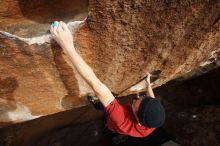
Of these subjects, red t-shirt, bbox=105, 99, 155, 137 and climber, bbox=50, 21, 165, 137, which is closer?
climber, bbox=50, 21, 165, 137

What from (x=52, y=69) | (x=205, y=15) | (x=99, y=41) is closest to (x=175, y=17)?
(x=205, y=15)

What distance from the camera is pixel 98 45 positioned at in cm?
200

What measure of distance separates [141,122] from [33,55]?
781 mm

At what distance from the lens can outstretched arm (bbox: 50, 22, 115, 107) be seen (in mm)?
1721

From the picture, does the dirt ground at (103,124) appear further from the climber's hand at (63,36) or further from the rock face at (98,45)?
the climber's hand at (63,36)

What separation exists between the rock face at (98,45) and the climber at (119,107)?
0.37 ft

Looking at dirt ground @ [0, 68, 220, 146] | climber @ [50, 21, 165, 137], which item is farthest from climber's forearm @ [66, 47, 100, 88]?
dirt ground @ [0, 68, 220, 146]

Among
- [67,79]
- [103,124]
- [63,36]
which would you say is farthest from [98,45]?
[103,124]

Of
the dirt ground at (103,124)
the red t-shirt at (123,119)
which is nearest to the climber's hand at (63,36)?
the red t-shirt at (123,119)

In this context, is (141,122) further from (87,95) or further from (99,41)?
(87,95)

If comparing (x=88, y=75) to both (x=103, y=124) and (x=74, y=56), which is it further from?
(x=103, y=124)

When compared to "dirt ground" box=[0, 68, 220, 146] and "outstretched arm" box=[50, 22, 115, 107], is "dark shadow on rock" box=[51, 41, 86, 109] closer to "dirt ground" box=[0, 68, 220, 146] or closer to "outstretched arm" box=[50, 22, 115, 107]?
"outstretched arm" box=[50, 22, 115, 107]

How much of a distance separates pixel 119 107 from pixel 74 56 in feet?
1.55

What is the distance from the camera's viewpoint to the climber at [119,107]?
176 cm
